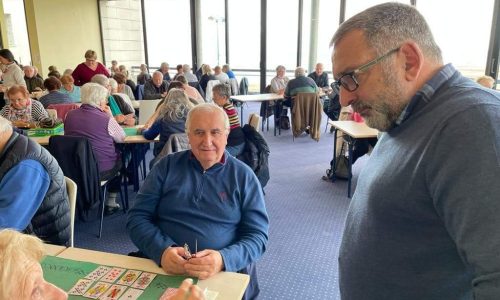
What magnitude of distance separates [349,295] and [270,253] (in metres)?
1.77

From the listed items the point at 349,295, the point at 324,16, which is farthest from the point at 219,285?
the point at 324,16

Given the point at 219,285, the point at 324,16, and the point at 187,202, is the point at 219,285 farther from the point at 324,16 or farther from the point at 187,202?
the point at 324,16

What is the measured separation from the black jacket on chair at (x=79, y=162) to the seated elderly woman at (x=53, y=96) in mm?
2073

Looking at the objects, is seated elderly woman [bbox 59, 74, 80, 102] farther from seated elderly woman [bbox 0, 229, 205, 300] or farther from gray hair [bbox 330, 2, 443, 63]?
gray hair [bbox 330, 2, 443, 63]

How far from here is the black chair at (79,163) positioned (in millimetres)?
2826

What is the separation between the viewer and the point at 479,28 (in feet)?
22.5

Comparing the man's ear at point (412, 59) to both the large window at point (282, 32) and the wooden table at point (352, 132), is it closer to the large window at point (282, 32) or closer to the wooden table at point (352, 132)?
the wooden table at point (352, 132)

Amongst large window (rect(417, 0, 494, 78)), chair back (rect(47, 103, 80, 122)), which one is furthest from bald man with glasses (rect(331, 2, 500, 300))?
large window (rect(417, 0, 494, 78))

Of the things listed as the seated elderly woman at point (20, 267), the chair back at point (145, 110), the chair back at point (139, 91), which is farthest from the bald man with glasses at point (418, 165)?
the chair back at point (139, 91)

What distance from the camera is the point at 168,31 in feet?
36.2

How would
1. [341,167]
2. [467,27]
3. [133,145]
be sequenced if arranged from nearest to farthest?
[133,145]
[341,167]
[467,27]

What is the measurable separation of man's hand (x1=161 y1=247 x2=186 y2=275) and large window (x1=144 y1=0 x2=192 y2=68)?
10118 millimetres

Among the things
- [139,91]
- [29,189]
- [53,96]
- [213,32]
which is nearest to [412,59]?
[29,189]

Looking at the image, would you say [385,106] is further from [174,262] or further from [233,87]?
[233,87]
